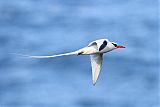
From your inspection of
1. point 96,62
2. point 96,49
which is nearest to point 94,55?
point 96,62

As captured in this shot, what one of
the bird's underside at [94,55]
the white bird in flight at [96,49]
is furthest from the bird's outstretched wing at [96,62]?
the white bird in flight at [96,49]

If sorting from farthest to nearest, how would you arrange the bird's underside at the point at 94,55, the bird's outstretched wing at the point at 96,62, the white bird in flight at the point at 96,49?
the bird's outstretched wing at the point at 96,62, the bird's underside at the point at 94,55, the white bird in flight at the point at 96,49

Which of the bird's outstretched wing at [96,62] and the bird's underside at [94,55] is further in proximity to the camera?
the bird's outstretched wing at [96,62]

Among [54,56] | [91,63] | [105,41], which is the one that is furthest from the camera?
[91,63]

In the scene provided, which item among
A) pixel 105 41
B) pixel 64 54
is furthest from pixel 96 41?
pixel 64 54

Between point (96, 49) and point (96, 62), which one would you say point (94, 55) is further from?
point (96, 49)

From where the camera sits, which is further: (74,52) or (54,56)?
(74,52)

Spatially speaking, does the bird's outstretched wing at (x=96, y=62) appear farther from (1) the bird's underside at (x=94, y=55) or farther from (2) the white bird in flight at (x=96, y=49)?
(2) the white bird in flight at (x=96, y=49)

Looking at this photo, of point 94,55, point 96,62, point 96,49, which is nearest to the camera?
point 96,49

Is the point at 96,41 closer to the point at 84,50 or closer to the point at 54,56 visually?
the point at 84,50

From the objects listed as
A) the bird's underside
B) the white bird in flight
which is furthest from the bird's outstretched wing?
the white bird in flight

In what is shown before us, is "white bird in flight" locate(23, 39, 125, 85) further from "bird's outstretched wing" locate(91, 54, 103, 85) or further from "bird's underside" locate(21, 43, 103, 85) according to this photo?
"bird's outstretched wing" locate(91, 54, 103, 85)

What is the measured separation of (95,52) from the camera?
26.0m

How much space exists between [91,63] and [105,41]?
251cm
